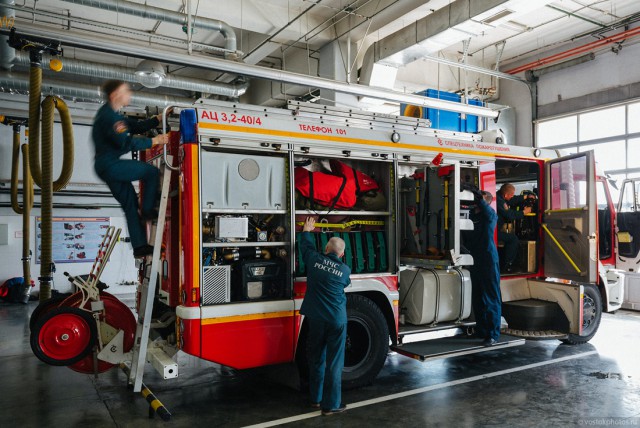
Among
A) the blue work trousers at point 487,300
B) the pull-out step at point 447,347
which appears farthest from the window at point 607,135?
the pull-out step at point 447,347

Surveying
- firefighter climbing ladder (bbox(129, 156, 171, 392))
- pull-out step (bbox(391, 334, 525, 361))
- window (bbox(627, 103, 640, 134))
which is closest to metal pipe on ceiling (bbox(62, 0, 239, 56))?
firefighter climbing ladder (bbox(129, 156, 171, 392))

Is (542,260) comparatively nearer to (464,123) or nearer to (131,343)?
(464,123)

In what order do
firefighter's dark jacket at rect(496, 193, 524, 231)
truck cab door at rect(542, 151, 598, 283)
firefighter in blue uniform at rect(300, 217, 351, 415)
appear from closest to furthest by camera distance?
firefighter in blue uniform at rect(300, 217, 351, 415)
truck cab door at rect(542, 151, 598, 283)
firefighter's dark jacket at rect(496, 193, 524, 231)

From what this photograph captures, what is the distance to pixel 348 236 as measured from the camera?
5734 mm

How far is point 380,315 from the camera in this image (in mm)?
5582

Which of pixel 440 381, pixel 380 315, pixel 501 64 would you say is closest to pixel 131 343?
pixel 380 315

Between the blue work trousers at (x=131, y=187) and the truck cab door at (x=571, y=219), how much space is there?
5497 millimetres

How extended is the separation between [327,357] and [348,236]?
1491mm

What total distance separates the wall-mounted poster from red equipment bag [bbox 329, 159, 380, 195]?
9.97 metres

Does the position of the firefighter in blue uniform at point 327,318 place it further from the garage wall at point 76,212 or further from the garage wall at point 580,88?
the garage wall at point 580,88

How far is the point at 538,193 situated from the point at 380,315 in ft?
11.6

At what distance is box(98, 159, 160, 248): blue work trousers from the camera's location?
4.70m

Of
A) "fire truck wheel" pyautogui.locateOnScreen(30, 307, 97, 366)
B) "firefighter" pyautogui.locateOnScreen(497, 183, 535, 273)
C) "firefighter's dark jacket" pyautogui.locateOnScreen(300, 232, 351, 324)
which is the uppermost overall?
"firefighter" pyautogui.locateOnScreen(497, 183, 535, 273)

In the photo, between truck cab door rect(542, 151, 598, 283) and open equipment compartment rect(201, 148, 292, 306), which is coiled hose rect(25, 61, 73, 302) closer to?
open equipment compartment rect(201, 148, 292, 306)
